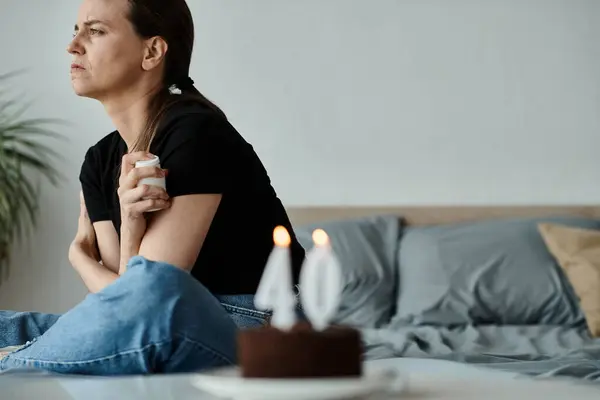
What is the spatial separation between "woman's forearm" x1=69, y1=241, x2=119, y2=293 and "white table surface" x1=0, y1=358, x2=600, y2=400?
80 centimetres

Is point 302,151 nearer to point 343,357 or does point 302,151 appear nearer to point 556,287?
point 556,287

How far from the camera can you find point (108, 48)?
1.95m

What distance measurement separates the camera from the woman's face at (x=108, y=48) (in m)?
1.94

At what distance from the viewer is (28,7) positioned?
13.1 ft

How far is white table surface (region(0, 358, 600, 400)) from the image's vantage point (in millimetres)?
817

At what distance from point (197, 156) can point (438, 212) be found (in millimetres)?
1983

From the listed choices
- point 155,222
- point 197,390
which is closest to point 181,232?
point 155,222

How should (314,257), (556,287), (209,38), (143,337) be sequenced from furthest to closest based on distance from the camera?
1. (209,38)
2. (556,287)
3. (143,337)
4. (314,257)

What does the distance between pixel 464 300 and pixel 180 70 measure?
139 centimetres

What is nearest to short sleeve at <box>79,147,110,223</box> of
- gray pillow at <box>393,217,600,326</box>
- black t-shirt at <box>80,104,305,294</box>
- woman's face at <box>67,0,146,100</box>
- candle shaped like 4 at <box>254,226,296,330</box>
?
woman's face at <box>67,0,146,100</box>

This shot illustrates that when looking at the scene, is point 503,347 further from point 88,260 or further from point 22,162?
point 22,162

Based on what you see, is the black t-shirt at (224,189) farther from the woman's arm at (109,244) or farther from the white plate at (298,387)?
the white plate at (298,387)

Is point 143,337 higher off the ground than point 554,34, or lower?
lower

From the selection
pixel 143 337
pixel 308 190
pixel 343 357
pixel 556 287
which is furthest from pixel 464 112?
pixel 343 357
